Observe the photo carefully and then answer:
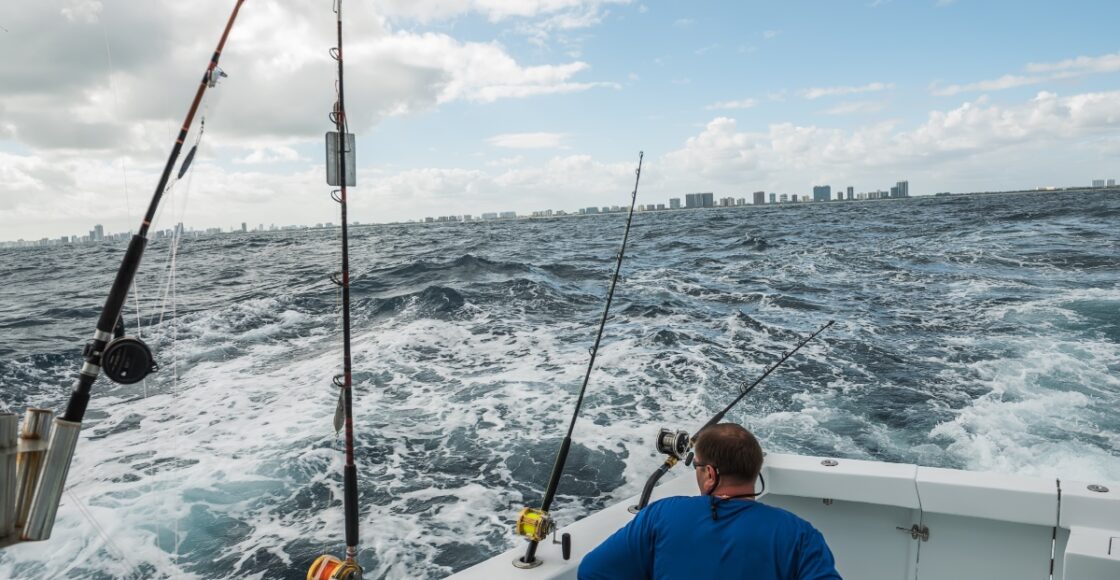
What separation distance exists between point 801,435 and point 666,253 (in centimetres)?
1661

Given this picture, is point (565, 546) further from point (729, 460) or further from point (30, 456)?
point (30, 456)

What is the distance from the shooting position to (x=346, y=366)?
9.37 ft

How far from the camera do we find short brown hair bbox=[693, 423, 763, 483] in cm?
167

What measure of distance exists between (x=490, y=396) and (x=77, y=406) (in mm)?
6327

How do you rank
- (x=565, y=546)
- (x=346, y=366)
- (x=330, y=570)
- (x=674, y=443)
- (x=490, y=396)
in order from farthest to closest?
(x=490, y=396), (x=346, y=366), (x=674, y=443), (x=565, y=546), (x=330, y=570)

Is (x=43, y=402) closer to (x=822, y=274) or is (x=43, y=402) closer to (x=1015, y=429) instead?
(x=1015, y=429)

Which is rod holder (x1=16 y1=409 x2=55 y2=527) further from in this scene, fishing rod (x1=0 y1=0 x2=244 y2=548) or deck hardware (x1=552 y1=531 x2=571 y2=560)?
deck hardware (x1=552 y1=531 x2=571 y2=560)

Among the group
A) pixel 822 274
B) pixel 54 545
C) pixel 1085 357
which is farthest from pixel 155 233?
pixel 822 274

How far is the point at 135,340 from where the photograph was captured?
1.72 m

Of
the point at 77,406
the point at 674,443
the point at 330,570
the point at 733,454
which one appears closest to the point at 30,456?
the point at 77,406

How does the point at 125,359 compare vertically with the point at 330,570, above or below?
above

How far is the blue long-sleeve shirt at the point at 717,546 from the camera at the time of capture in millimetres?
1537

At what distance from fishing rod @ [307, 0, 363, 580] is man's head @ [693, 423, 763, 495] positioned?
4.57 ft

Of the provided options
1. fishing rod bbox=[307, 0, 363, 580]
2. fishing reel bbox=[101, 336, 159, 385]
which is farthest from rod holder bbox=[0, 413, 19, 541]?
fishing rod bbox=[307, 0, 363, 580]
